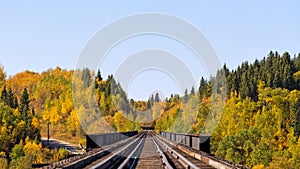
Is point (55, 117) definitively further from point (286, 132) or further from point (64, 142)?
point (286, 132)

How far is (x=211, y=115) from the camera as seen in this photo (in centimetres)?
11444

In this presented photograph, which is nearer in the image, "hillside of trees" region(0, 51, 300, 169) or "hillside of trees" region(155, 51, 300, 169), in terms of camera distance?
"hillside of trees" region(155, 51, 300, 169)

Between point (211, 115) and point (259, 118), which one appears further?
point (211, 115)

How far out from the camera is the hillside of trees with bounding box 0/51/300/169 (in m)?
85.3

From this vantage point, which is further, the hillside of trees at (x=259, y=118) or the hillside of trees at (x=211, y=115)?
the hillside of trees at (x=211, y=115)

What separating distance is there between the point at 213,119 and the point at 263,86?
14217 mm

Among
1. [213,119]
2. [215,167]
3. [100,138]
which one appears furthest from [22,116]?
[215,167]

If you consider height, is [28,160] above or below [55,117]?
below

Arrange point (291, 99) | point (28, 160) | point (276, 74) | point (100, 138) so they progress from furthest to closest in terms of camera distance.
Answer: point (276, 74)
point (291, 99)
point (28, 160)
point (100, 138)

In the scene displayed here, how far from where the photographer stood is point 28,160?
7800 cm

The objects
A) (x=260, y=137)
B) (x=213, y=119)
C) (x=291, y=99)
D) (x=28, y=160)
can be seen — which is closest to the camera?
(x=28, y=160)

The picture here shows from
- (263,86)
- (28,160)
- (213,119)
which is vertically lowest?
(28,160)

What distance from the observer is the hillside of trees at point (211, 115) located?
85312mm

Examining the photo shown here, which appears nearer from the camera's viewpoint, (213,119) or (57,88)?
(213,119)
